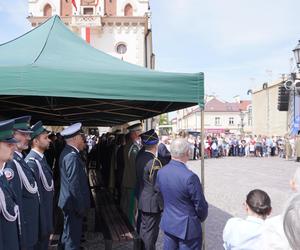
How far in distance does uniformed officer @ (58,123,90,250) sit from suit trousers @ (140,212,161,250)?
29.4 inches

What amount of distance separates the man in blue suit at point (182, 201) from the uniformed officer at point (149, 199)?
697mm

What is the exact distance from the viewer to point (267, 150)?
29.9m

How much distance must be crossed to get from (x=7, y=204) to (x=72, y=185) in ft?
5.51

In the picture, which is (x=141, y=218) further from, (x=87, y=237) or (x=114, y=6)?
(x=114, y=6)

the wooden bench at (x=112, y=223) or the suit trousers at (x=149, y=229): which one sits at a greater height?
the suit trousers at (x=149, y=229)

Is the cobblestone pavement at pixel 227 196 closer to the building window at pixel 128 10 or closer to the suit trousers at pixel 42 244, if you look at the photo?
the suit trousers at pixel 42 244

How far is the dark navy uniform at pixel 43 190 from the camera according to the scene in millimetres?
4133

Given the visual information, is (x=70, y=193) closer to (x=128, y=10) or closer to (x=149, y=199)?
(x=149, y=199)

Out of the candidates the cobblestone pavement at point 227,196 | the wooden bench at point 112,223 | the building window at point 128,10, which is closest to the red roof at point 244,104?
the building window at point 128,10

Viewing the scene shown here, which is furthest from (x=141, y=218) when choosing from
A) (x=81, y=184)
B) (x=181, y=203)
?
(x=181, y=203)

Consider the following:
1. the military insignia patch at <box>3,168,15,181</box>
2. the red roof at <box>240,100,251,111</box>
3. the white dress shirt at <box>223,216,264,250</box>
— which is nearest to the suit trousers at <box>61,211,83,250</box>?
the military insignia patch at <box>3,168,15,181</box>

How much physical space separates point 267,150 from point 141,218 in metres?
26.3

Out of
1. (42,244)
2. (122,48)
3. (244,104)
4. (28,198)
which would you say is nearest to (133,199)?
(42,244)

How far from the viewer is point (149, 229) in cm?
494
